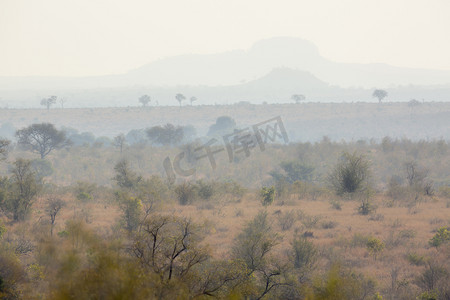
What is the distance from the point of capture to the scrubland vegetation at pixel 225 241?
5.29 metres

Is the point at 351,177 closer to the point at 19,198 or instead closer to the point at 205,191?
the point at 205,191

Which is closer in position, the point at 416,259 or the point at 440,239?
the point at 416,259

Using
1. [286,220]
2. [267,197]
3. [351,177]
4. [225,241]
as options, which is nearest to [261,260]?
[225,241]

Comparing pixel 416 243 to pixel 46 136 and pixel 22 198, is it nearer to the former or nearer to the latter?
pixel 22 198

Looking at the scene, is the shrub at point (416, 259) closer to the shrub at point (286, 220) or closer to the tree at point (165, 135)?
the shrub at point (286, 220)

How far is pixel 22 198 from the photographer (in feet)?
41.8

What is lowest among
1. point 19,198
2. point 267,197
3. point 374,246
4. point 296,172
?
point 296,172

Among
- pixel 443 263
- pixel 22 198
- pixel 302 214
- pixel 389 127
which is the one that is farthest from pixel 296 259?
pixel 389 127

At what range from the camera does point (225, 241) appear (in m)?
10.9

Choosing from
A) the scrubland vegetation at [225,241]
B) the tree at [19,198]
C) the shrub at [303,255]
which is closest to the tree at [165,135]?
the scrubland vegetation at [225,241]

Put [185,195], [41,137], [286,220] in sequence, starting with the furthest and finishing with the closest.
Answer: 1. [41,137]
2. [185,195]
3. [286,220]

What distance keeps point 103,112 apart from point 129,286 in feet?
275

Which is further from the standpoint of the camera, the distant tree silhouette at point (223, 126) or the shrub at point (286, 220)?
the distant tree silhouette at point (223, 126)

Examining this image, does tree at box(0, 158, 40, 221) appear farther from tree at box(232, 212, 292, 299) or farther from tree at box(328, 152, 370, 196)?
tree at box(328, 152, 370, 196)
